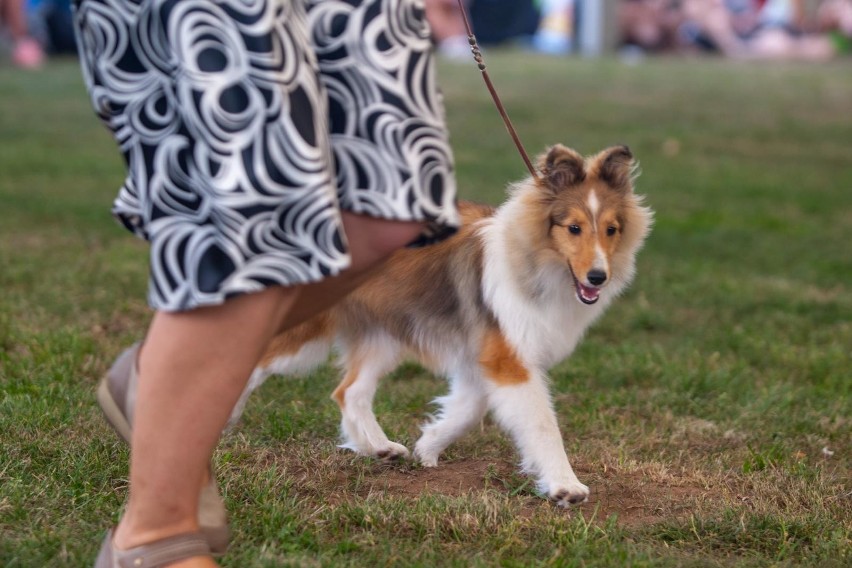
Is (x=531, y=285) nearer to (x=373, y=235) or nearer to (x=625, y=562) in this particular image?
(x=625, y=562)

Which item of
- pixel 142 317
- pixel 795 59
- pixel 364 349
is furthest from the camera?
Result: pixel 795 59

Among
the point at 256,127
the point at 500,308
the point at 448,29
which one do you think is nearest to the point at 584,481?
the point at 500,308

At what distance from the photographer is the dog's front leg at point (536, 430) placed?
332cm

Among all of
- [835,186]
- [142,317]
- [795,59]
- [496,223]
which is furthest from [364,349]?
[795,59]

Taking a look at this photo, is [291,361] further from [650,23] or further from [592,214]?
[650,23]

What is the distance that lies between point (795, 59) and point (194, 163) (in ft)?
94.2

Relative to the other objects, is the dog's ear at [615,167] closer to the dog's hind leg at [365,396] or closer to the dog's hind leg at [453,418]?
→ the dog's hind leg at [453,418]

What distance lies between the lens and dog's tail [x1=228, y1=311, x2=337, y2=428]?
3834 millimetres

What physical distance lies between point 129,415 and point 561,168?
70.7 inches

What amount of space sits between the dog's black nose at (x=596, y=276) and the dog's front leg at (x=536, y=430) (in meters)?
0.35

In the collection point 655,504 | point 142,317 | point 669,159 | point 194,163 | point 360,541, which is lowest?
point 669,159

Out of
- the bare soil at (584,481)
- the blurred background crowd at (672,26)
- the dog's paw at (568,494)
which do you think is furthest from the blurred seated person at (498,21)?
the dog's paw at (568,494)

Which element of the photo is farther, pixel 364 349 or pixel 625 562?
pixel 364 349

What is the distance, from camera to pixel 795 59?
28625 millimetres
